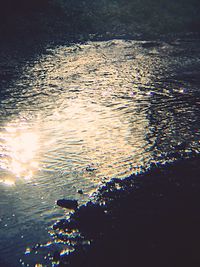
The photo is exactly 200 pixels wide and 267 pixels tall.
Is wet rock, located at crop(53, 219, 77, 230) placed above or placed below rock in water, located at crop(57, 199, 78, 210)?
above

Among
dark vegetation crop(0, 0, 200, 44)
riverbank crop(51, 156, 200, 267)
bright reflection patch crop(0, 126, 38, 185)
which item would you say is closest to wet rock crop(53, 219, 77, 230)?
riverbank crop(51, 156, 200, 267)

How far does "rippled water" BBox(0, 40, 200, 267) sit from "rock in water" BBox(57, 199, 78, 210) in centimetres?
4

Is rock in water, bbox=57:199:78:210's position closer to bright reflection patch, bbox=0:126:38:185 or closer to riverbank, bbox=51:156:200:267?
riverbank, bbox=51:156:200:267

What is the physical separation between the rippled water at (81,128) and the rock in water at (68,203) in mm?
37

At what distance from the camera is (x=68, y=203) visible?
6.25 ft

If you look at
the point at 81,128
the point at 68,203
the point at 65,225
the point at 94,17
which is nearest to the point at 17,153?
the point at 81,128

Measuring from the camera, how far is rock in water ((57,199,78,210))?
189 centimetres

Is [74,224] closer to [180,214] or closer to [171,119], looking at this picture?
[180,214]

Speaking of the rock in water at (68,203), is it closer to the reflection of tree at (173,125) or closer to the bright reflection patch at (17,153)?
the bright reflection patch at (17,153)

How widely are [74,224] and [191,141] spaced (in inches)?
44.0

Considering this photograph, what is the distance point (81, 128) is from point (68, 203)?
3.37 ft

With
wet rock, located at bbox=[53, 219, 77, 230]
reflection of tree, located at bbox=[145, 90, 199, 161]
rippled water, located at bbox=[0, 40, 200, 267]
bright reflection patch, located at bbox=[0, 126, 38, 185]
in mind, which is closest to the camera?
wet rock, located at bbox=[53, 219, 77, 230]

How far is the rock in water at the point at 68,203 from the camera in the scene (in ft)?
6.19

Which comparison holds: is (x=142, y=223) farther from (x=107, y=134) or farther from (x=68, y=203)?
(x=107, y=134)
